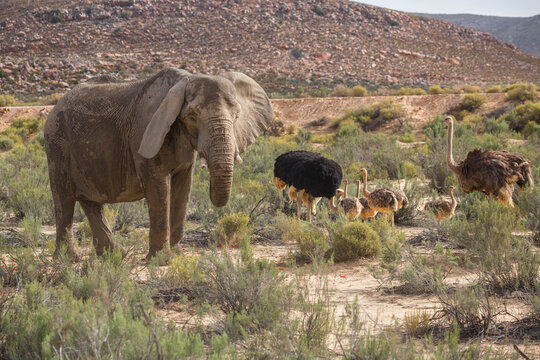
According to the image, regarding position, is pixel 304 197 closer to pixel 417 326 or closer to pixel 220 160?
pixel 220 160

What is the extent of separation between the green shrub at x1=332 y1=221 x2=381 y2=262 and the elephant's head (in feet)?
6.90

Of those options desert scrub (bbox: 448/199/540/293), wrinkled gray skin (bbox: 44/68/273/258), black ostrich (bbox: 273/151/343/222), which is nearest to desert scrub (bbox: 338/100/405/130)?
black ostrich (bbox: 273/151/343/222)

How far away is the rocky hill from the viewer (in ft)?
163

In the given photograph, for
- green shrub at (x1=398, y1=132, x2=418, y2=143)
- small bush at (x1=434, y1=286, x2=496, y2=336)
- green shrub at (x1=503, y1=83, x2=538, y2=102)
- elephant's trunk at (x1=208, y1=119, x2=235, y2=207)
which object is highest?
elephant's trunk at (x1=208, y1=119, x2=235, y2=207)

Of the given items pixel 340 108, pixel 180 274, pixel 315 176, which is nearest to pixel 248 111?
pixel 180 274

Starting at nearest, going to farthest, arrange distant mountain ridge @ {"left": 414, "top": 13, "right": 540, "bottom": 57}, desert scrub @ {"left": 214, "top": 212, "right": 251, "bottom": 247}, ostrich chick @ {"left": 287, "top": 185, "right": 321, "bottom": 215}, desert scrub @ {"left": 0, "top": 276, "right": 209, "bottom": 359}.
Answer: desert scrub @ {"left": 0, "top": 276, "right": 209, "bottom": 359}, desert scrub @ {"left": 214, "top": 212, "right": 251, "bottom": 247}, ostrich chick @ {"left": 287, "top": 185, "right": 321, "bottom": 215}, distant mountain ridge @ {"left": 414, "top": 13, "right": 540, "bottom": 57}

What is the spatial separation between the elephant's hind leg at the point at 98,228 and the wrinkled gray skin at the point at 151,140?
0.01 m

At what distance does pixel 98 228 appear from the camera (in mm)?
7121

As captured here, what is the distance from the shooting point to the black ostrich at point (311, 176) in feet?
30.3

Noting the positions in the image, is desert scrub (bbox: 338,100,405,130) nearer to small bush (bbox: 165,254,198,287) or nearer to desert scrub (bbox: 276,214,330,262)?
desert scrub (bbox: 276,214,330,262)

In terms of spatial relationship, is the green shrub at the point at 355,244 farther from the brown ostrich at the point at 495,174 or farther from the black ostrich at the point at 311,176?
the brown ostrich at the point at 495,174

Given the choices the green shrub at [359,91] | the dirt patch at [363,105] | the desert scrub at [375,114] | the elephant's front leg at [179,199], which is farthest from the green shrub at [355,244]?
the green shrub at [359,91]

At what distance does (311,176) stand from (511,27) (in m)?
150

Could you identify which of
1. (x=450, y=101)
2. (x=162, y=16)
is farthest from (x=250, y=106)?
(x=162, y=16)
